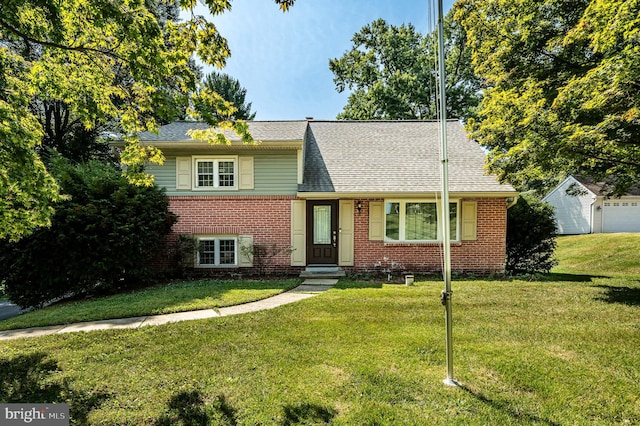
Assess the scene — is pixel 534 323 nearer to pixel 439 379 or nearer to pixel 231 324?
pixel 439 379

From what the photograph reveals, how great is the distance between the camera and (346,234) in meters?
10.5

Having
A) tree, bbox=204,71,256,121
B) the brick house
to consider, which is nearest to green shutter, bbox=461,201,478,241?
the brick house

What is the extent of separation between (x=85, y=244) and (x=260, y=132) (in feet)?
20.7

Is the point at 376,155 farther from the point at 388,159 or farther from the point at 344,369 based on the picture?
the point at 344,369

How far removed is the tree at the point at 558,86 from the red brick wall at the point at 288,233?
293 cm

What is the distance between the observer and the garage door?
22531mm

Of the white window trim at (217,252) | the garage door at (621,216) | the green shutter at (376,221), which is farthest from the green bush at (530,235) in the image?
the garage door at (621,216)

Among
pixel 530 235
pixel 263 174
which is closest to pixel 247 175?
pixel 263 174

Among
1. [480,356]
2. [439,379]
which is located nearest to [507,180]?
[480,356]

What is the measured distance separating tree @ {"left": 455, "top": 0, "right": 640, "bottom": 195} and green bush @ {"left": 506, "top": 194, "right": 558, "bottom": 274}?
2.07 m

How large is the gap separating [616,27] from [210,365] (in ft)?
24.6

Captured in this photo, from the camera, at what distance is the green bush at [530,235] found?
10484mm

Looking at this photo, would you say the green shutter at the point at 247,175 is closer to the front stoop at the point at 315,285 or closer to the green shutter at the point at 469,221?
the front stoop at the point at 315,285

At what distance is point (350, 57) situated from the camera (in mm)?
27500
